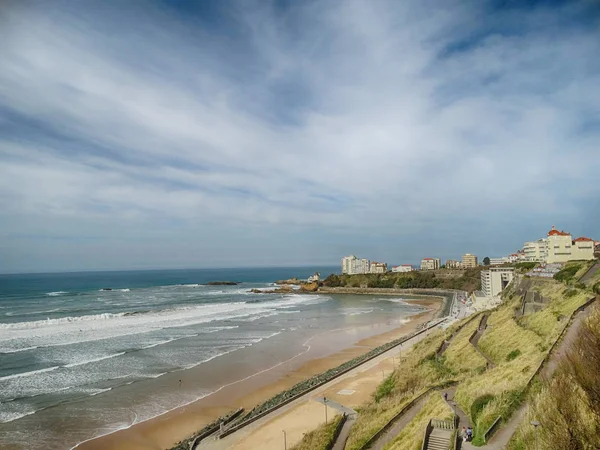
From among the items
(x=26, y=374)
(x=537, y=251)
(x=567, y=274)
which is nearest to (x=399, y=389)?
(x=26, y=374)

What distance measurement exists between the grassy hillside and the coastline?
625 centimetres

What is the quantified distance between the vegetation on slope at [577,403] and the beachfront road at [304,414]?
9972 mm

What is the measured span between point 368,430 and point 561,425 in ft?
26.6

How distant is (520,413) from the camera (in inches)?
468

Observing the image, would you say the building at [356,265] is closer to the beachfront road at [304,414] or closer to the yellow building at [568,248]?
the yellow building at [568,248]

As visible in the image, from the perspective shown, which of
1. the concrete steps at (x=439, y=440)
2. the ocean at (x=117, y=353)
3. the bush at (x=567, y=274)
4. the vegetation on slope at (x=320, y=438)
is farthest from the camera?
the bush at (x=567, y=274)

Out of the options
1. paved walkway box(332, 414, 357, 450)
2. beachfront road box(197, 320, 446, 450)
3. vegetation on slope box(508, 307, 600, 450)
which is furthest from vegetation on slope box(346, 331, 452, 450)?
vegetation on slope box(508, 307, 600, 450)

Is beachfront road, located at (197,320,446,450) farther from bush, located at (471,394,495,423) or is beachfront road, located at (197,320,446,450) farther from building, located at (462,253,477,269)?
building, located at (462,253,477,269)

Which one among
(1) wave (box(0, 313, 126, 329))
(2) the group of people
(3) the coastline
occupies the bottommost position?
(3) the coastline

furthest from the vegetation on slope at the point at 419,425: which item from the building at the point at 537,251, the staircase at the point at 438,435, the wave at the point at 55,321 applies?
the building at the point at 537,251

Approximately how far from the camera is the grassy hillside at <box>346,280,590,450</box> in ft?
43.5

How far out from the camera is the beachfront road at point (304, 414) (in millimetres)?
15754

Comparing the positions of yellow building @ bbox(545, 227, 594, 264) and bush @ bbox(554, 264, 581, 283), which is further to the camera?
yellow building @ bbox(545, 227, 594, 264)

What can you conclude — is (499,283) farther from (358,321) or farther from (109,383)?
(109,383)
